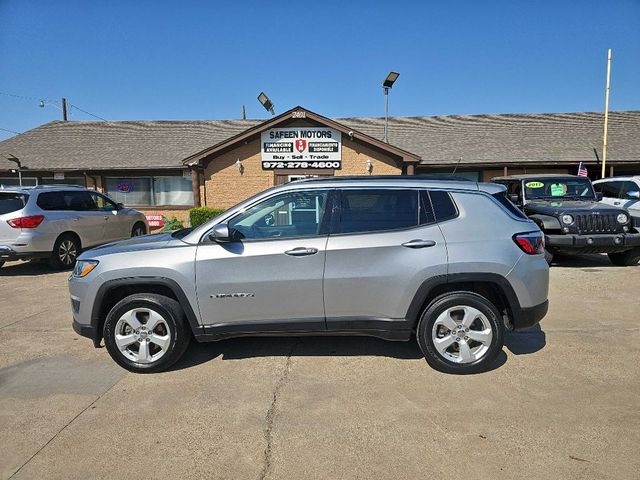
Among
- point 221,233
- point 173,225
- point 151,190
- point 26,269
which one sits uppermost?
point 151,190

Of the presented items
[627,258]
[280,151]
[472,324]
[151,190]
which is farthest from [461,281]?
[151,190]

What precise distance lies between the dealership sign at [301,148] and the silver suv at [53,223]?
5971 mm

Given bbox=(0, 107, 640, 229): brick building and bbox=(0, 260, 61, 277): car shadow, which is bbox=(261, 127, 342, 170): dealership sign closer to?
bbox=(0, 107, 640, 229): brick building

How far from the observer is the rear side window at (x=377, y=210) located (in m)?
3.45

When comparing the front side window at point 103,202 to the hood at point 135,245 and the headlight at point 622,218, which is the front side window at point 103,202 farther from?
the headlight at point 622,218

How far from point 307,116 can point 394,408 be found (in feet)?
40.2

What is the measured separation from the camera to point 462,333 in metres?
3.39

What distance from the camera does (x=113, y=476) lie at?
2.29 meters

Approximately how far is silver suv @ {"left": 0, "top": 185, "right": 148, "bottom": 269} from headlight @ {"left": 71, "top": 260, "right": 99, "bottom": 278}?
5279 millimetres

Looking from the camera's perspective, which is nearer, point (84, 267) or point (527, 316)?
point (527, 316)

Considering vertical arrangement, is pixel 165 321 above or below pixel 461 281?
below

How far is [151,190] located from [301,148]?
21.4 ft

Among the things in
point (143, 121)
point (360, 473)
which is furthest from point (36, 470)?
point (143, 121)

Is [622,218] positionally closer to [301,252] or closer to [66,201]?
[301,252]
